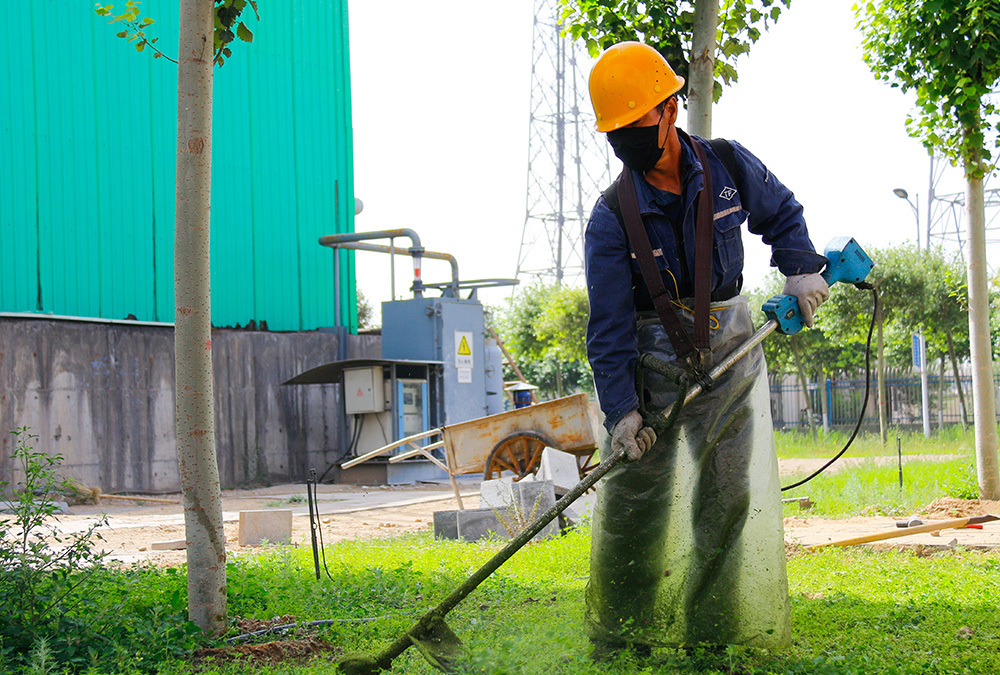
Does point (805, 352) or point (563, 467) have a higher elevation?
point (805, 352)

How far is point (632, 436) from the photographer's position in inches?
123

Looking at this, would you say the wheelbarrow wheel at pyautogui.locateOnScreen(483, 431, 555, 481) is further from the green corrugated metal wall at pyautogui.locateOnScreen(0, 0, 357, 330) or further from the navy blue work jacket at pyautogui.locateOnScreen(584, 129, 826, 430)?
the green corrugated metal wall at pyautogui.locateOnScreen(0, 0, 357, 330)

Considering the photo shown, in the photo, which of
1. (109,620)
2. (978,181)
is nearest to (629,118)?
(109,620)

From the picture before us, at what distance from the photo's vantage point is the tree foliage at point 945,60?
256 inches

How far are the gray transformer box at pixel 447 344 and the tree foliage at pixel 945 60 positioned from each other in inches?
326

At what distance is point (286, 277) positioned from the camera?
15.3 m

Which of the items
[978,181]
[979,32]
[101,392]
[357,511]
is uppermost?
[979,32]

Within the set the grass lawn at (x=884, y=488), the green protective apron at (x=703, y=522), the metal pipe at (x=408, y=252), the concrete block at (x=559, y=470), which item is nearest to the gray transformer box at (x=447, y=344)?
the metal pipe at (x=408, y=252)

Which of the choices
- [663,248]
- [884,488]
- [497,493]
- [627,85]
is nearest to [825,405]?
[884,488]

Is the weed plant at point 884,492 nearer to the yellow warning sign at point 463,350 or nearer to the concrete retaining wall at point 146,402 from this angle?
the yellow warning sign at point 463,350

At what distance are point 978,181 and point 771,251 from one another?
5.44 metres

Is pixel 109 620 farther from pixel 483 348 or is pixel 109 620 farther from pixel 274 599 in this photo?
pixel 483 348

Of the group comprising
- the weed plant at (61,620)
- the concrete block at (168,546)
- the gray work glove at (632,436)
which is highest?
the gray work glove at (632,436)

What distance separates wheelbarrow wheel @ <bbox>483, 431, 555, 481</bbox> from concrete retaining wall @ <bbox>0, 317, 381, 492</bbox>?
6.11 metres
